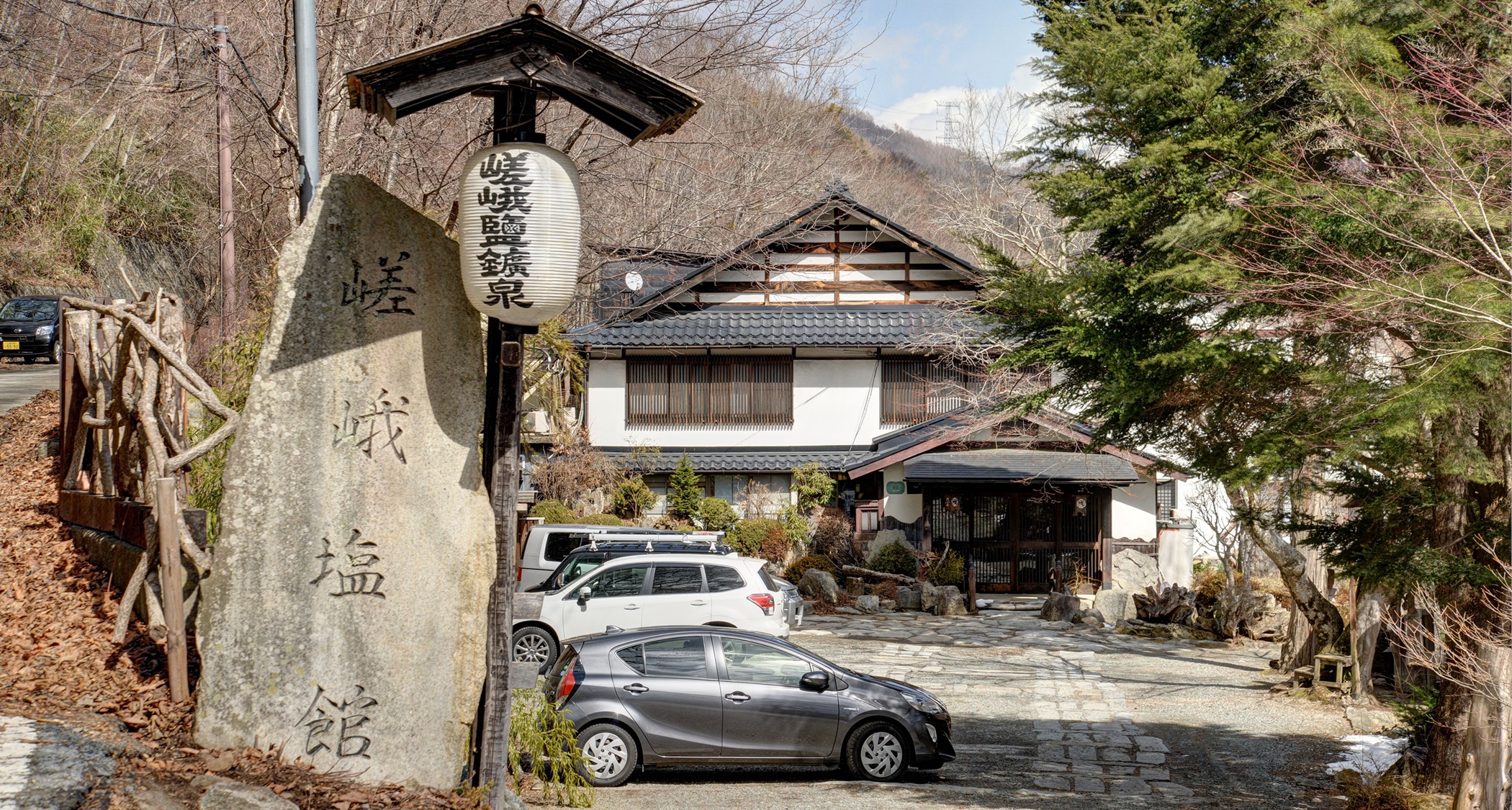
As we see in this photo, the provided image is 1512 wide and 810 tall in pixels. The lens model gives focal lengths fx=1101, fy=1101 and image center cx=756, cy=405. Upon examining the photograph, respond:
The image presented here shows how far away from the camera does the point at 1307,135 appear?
916cm

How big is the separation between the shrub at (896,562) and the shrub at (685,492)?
422 cm

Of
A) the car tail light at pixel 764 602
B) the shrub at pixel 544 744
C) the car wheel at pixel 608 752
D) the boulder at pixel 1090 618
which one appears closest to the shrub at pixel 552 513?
the car tail light at pixel 764 602

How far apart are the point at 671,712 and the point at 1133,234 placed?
242 inches

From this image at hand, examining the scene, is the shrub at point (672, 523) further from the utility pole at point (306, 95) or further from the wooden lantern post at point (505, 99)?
the wooden lantern post at point (505, 99)

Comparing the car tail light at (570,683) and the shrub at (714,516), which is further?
the shrub at (714,516)

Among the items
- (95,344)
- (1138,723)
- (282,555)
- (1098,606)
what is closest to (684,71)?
(95,344)

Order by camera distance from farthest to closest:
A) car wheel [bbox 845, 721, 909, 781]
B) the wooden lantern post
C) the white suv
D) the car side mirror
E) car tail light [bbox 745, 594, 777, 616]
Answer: car tail light [bbox 745, 594, 777, 616] < the white suv < car wheel [bbox 845, 721, 909, 781] < the car side mirror < the wooden lantern post

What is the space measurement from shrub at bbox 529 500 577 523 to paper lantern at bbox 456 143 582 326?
56.7 feet

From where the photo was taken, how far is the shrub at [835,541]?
2547cm

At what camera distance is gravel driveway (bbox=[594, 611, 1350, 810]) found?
10.2m

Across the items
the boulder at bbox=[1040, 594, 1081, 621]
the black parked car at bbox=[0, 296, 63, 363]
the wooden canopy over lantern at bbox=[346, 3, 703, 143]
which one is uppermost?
the black parked car at bbox=[0, 296, 63, 363]

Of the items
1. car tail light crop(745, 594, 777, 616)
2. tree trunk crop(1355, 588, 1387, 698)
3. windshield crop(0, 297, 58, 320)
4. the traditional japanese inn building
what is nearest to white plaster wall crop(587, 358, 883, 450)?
the traditional japanese inn building

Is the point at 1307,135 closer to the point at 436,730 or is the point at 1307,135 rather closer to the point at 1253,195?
the point at 1253,195

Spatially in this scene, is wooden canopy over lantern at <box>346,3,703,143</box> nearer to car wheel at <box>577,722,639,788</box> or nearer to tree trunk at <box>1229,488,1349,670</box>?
car wheel at <box>577,722,639,788</box>
